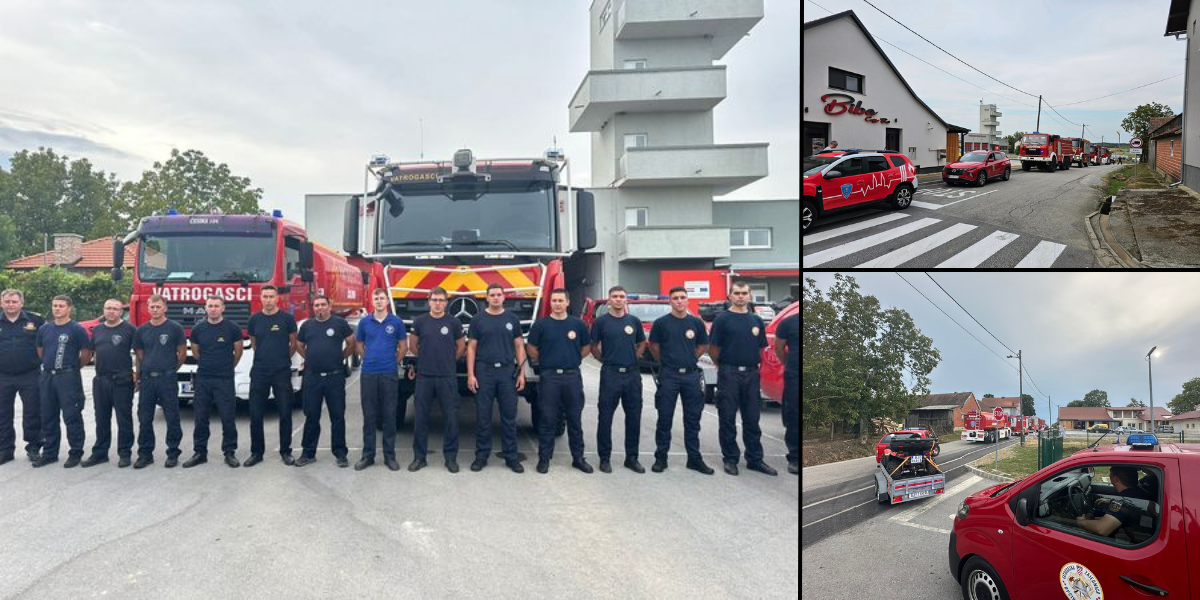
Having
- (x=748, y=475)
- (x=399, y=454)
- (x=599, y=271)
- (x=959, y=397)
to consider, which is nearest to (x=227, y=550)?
(x=399, y=454)

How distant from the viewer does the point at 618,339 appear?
663 centimetres

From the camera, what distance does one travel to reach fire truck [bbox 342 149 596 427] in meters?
7.29

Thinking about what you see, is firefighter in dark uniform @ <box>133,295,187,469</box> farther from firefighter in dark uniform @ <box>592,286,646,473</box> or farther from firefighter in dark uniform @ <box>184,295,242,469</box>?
firefighter in dark uniform @ <box>592,286,646,473</box>

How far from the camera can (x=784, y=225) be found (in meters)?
27.2

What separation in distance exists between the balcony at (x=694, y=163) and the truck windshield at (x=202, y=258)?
668 inches

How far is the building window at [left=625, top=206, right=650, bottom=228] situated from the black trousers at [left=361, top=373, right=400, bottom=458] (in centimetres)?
2028

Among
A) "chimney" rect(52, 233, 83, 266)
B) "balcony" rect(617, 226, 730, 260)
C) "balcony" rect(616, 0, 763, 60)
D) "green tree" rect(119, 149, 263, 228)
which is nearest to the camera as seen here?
"green tree" rect(119, 149, 263, 228)

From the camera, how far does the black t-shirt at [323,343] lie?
6747mm

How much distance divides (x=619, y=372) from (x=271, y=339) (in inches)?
123

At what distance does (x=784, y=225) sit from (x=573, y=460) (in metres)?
21.9

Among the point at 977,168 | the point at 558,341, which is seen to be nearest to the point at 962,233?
the point at 977,168

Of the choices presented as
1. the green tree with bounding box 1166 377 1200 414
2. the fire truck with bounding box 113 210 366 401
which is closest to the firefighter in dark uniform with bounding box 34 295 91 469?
the fire truck with bounding box 113 210 366 401

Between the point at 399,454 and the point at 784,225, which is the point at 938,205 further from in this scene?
the point at 784,225

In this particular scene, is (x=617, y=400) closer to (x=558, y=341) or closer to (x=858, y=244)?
(x=558, y=341)
